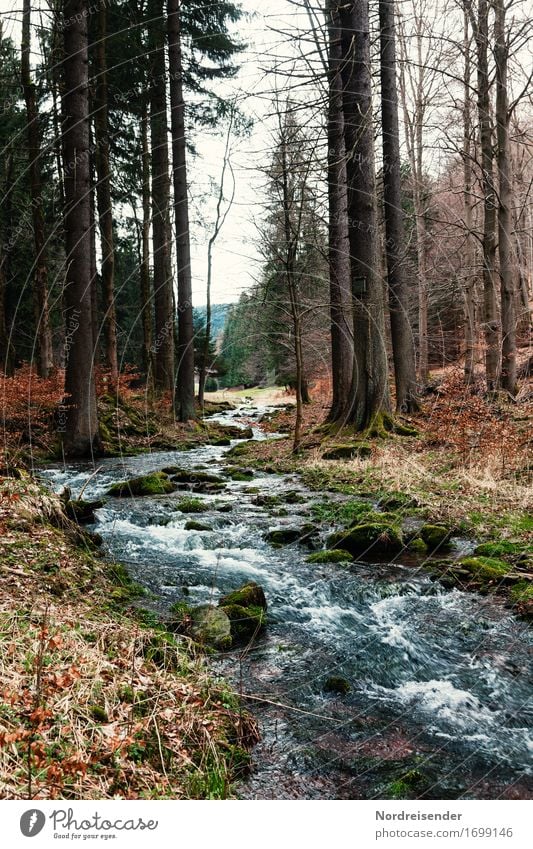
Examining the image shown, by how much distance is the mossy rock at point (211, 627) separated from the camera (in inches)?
155

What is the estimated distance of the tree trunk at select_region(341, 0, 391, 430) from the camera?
7398mm

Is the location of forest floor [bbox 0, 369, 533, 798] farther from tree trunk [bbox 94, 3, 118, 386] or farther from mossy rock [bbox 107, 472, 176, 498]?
tree trunk [bbox 94, 3, 118, 386]

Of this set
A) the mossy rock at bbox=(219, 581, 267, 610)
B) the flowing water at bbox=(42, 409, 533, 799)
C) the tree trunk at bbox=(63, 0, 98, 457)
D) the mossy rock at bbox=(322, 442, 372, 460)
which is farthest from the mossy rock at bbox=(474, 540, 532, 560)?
the tree trunk at bbox=(63, 0, 98, 457)

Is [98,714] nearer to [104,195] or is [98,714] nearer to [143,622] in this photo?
[143,622]

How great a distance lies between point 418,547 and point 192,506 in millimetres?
3216

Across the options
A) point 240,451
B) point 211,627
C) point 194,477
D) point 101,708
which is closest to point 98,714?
point 101,708

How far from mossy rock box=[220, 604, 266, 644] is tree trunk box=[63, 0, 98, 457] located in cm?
557

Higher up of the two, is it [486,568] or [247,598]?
[486,568]

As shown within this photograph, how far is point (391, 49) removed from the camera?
1238 centimetres

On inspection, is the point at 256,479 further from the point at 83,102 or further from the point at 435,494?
the point at 83,102

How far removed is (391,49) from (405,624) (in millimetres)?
12855

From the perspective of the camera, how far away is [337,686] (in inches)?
139

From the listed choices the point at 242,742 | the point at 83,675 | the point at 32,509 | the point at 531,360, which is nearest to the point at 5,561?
the point at 32,509

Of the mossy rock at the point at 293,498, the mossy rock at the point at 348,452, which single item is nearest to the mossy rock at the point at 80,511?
the mossy rock at the point at 293,498
